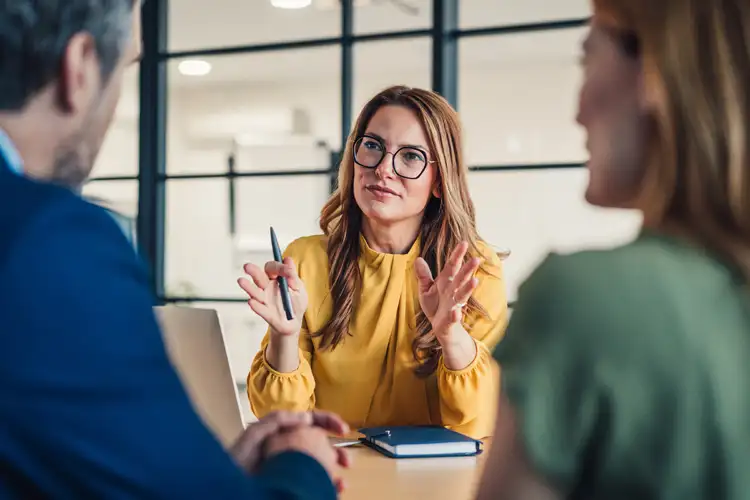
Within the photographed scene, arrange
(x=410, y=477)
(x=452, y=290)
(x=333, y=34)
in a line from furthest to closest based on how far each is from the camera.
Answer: (x=333, y=34) < (x=452, y=290) < (x=410, y=477)

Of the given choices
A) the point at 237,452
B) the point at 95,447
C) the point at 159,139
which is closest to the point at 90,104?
the point at 95,447

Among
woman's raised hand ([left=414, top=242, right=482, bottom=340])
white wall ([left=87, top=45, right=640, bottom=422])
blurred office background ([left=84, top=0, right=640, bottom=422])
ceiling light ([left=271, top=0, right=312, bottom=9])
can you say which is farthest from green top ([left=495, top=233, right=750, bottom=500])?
ceiling light ([left=271, top=0, right=312, bottom=9])

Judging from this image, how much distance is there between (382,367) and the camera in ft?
6.98

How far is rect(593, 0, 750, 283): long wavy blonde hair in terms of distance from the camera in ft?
2.23

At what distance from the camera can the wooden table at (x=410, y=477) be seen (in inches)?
50.1

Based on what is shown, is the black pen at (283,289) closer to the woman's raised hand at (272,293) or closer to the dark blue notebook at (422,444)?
the woman's raised hand at (272,293)

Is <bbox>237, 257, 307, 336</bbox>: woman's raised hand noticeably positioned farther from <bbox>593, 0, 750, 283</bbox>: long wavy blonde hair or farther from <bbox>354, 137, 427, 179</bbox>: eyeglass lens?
<bbox>593, 0, 750, 283</bbox>: long wavy blonde hair

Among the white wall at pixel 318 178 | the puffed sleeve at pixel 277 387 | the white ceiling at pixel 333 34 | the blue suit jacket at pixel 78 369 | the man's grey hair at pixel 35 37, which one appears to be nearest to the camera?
the blue suit jacket at pixel 78 369

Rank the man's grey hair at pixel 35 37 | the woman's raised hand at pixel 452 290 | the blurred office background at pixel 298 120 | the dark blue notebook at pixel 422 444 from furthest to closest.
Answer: the blurred office background at pixel 298 120, the woman's raised hand at pixel 452 290, the dark blue notebook at pixel 422 444, the man's grey hair at pixel 35 37

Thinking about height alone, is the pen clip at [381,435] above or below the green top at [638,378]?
below

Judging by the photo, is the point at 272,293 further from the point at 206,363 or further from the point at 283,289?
the point at 206,363

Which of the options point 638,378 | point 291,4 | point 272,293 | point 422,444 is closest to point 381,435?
point 422,444

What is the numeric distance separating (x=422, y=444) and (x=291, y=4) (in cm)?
426

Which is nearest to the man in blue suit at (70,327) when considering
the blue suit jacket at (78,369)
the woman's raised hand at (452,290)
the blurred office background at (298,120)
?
the blue suit jacket at (78,369)
